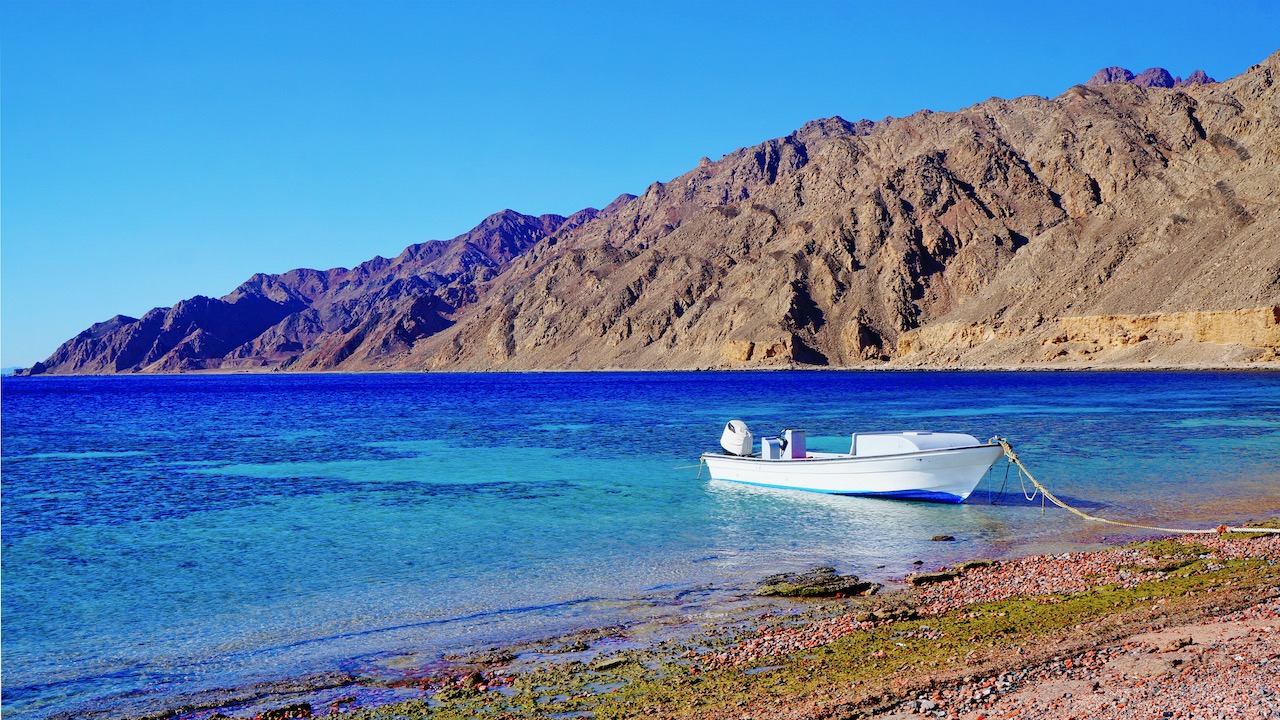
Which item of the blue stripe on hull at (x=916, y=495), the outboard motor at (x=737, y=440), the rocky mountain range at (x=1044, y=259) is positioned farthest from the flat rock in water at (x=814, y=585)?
the rocky mountain range at (x=1044, y=259)

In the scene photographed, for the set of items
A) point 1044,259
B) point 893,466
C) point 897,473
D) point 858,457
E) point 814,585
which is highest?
point 1044,259

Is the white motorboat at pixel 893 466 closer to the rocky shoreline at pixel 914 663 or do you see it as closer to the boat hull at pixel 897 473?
the boat hull at pixel 897 473

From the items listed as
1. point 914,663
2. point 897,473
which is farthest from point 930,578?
point 897,473

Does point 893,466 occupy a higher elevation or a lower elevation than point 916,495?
higher

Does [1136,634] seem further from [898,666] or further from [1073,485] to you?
[1073,485]

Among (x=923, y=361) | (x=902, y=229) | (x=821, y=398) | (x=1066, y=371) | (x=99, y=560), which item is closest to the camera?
(x=99, y=560)

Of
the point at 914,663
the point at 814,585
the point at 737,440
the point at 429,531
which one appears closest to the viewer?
the point at 914,663

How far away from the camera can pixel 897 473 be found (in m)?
25.9

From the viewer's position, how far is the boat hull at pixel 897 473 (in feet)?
82.0

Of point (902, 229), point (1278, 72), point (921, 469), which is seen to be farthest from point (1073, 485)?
point (1278, 72)

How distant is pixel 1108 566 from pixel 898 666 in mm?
7259

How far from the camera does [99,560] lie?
64.7 feet

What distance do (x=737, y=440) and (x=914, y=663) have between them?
2109 centimetres

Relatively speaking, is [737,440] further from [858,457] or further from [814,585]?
[814,585]
